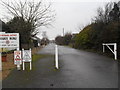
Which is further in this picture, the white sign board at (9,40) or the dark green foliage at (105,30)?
the dark green foliage at (105,30)

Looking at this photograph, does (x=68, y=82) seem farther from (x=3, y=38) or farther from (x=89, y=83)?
(x=3, y=38)

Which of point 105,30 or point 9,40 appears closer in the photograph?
point 9,40

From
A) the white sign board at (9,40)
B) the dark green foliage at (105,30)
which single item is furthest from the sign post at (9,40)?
the dark green foliage at (105,30)

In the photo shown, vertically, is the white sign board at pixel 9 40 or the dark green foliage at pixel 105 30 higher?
the dark green foliage at pixel 105 30

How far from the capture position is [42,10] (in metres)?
20.3

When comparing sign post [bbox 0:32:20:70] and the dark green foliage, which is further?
the dark green foliage

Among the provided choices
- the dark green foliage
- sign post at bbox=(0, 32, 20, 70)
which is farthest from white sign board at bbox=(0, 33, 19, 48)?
the dark green foliage

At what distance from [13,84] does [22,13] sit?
14.6 meters

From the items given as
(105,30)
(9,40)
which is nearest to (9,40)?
(9,40)

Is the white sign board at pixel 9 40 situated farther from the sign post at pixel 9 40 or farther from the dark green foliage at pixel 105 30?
the dark green foliage at pixel 105 30

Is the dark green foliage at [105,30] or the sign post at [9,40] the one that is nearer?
the sign post at [9,40]

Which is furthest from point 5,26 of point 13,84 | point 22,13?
point 13,84

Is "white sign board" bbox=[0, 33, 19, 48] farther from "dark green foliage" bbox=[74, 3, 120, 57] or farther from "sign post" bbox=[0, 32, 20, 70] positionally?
"dark green foliage" bbox=[74, 3, 120, 57]

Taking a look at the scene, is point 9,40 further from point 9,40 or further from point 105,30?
point 105,30
